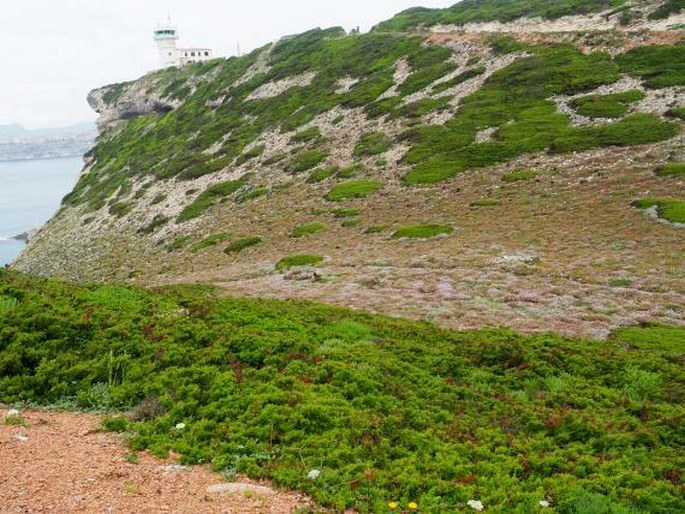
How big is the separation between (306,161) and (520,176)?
81.3 feet

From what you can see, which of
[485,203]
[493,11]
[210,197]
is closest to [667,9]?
[493,11]

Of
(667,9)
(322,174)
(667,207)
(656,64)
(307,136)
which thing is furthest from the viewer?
(667,9)

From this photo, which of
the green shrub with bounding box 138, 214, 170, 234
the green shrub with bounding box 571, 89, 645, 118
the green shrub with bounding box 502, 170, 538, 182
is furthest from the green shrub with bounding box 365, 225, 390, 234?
the green shrub with bounding box 138, 214, 170, 234

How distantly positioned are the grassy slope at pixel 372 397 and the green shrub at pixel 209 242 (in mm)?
27243

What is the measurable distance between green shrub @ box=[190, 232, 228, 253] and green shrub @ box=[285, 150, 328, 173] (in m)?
14.5

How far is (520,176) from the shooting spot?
42.5m

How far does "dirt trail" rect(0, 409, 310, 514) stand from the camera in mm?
8891

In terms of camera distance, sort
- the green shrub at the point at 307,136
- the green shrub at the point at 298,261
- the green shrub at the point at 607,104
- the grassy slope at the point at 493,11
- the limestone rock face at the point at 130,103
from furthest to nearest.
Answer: the limestone rock face at the point at 130,103, the grassy slope at the point at 493,11, the green shrub at the point at 307,136, the green shrub at the point at 607,104, the green shrub at the point at 298,261

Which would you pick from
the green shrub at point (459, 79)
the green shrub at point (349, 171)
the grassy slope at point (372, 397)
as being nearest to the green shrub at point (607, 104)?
the green shrub at point (459, 79)

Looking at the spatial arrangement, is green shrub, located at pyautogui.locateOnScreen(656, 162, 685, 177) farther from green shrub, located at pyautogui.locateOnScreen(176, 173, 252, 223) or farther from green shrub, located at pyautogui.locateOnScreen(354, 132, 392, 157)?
green shrub, located at pyautogui.locateOnScreen(176, 173, 252, 223)

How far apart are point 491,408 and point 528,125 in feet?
144

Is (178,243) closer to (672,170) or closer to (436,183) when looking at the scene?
(436,183)

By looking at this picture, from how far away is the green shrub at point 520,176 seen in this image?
42.0 m

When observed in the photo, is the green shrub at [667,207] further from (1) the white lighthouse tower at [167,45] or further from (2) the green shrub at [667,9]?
(1) the white lighthouse tower at [167,45]
